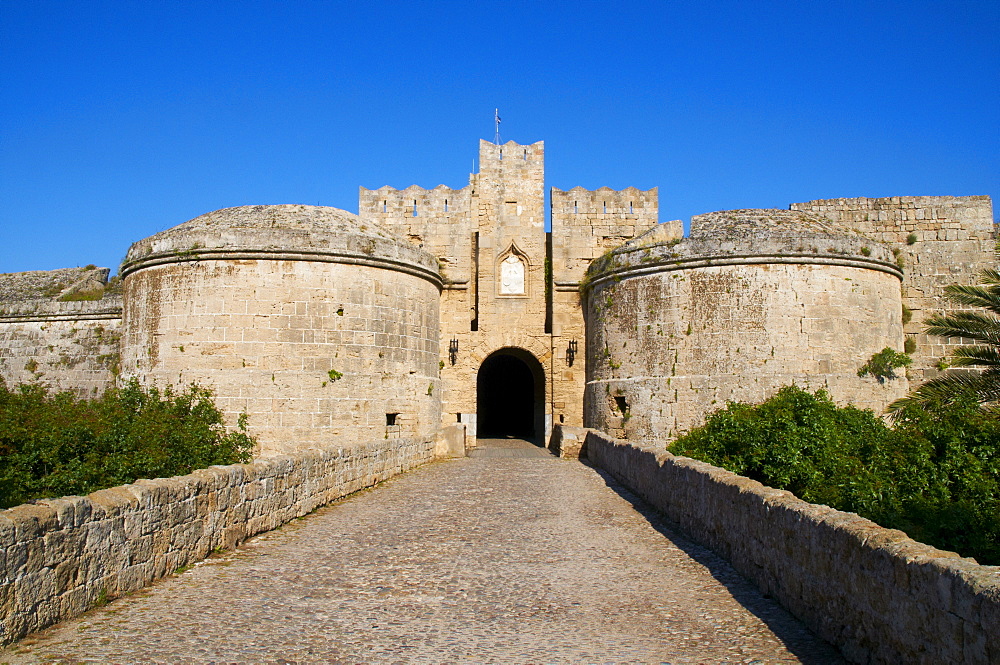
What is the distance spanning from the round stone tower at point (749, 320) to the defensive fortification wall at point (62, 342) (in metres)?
12.1

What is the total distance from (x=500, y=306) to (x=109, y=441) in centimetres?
1069

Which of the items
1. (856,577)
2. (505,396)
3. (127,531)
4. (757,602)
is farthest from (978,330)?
(505,396)

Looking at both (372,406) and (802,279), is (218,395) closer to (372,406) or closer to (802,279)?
(372,406)

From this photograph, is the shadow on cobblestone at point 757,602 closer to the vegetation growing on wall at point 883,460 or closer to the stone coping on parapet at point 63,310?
the vegetation growing on wall at point 883,460

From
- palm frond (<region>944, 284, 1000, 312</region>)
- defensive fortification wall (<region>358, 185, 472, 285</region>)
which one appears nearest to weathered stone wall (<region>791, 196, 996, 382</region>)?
palm frond (<region>944, 284, 1000, 312</region>)

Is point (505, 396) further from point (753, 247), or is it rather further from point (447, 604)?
point (447, 604)

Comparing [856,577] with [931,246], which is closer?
[856,577]

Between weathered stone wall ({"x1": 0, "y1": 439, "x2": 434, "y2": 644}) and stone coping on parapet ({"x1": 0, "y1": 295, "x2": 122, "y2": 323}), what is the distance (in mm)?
11405

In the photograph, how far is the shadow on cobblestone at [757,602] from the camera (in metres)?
4.63

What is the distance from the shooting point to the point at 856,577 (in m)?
4.44

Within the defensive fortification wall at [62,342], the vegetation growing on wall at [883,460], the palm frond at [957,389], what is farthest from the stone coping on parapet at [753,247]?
the defensive fortification wall at [62,342]

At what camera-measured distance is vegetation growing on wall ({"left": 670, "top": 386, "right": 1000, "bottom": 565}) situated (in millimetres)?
7199

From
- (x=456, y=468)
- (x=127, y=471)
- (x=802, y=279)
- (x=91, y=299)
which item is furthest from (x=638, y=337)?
(x=91, y=299)

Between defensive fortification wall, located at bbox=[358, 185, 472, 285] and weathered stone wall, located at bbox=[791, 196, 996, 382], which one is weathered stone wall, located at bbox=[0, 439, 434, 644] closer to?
defensive fortification wall, located at bbox=[358, 185, 472, 285]
